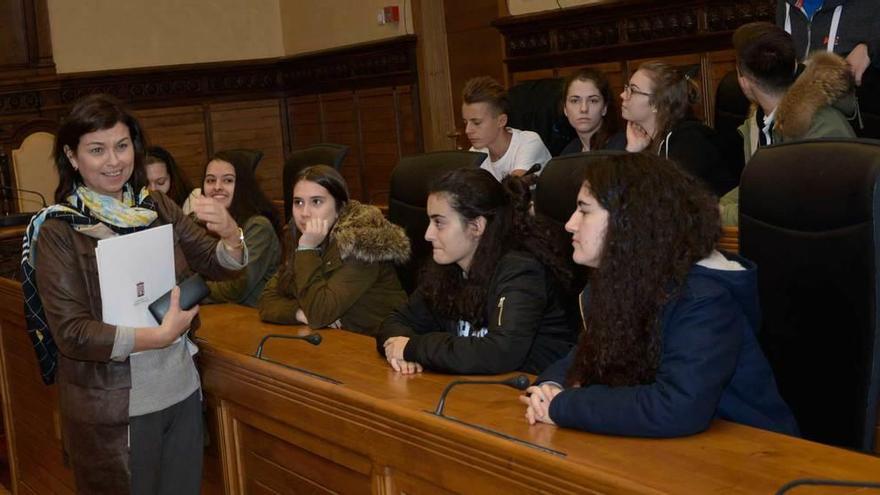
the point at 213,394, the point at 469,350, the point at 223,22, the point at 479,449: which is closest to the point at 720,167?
the point at 469,350

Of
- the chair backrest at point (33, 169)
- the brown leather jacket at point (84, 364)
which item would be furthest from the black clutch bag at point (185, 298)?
the chair backrest at point (33, 169)

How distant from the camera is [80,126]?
239 centimetres

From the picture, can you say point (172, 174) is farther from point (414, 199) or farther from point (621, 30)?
point (621, 30)

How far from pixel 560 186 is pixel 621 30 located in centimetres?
333

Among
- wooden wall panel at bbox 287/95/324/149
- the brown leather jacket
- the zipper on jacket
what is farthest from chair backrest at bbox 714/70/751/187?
wooden wall panel at bbox 287/95/324/149

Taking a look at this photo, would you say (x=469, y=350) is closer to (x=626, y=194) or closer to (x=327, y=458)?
(x=327, y=458)

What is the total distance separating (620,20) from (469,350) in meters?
3.98

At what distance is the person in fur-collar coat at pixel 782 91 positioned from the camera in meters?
3.30

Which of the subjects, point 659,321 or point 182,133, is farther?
point 182,133

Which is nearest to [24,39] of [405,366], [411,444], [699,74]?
[699,74]

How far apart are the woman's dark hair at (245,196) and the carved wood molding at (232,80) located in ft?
12.3

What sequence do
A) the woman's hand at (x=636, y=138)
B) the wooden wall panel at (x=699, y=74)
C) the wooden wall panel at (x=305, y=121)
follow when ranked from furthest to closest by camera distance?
the wooden wall panel at (x=305, y=121), the wooden wall panel at (x=699, y=74), the woman's hand at (x=636, y=138)

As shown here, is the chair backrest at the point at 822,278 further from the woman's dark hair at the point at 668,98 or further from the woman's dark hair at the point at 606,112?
the woman's dark hair at the point at 606,112

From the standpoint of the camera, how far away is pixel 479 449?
1802 millimetres
